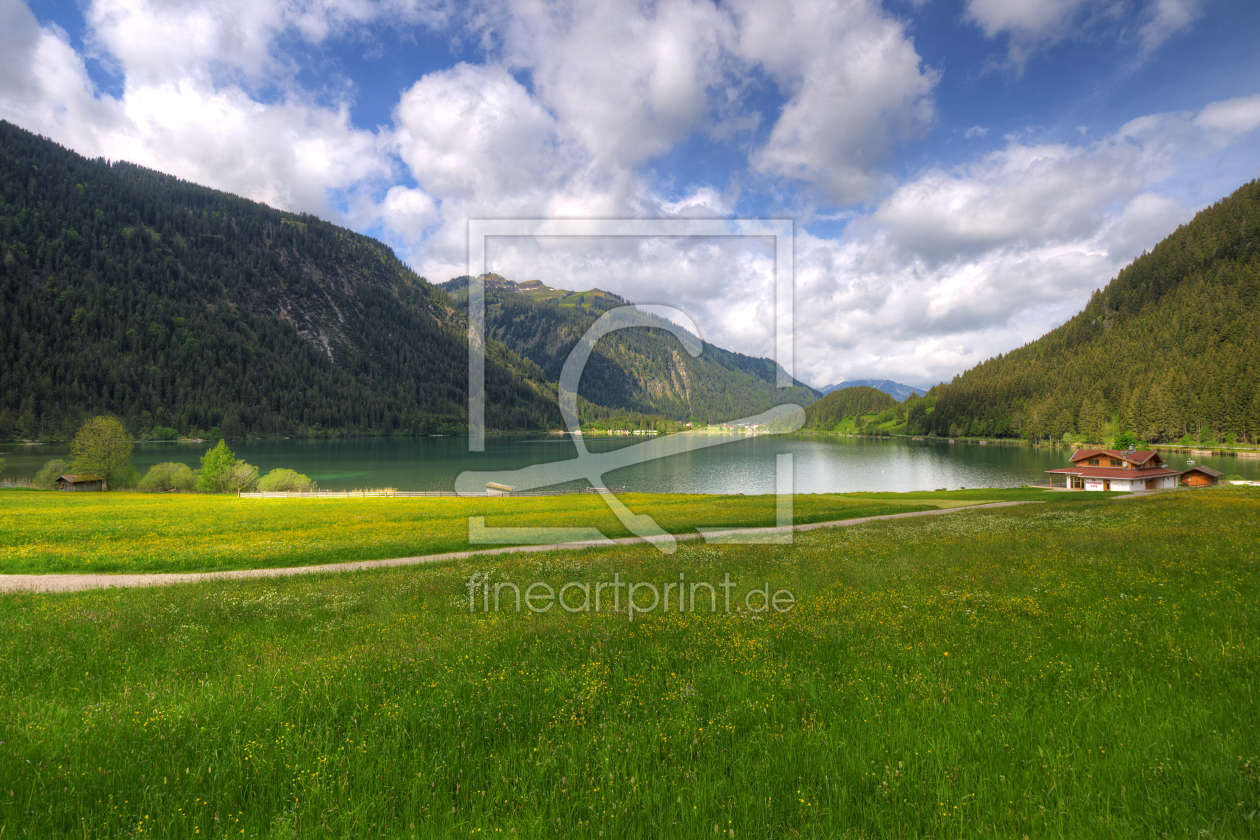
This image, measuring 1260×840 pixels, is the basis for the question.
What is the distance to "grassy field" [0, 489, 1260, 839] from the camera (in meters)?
3.94

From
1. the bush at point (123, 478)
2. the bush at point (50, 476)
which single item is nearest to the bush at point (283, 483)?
the bush at point (123, 478)

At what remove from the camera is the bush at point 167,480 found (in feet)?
257

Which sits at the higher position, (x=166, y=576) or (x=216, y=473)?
(x=166, y=576)

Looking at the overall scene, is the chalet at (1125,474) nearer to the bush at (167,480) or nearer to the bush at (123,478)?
the bush at (167,480)

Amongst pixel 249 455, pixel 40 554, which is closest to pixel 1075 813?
pixel 40 554

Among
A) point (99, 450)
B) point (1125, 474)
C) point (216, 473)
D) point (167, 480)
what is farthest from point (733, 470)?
point (99, 450)

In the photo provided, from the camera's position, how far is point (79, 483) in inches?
2854

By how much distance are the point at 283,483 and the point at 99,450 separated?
24.2m

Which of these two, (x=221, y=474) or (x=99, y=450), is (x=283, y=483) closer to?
(x=221, y=474)

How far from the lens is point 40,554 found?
2241 centimetres

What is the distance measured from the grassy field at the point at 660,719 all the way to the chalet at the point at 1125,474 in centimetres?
8097

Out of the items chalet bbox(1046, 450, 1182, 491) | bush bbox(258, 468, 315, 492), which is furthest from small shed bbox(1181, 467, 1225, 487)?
bush bbox(258, 468, 315, 492)

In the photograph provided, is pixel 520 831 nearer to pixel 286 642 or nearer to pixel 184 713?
pixel 184 713

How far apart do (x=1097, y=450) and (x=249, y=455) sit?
215277 mm
